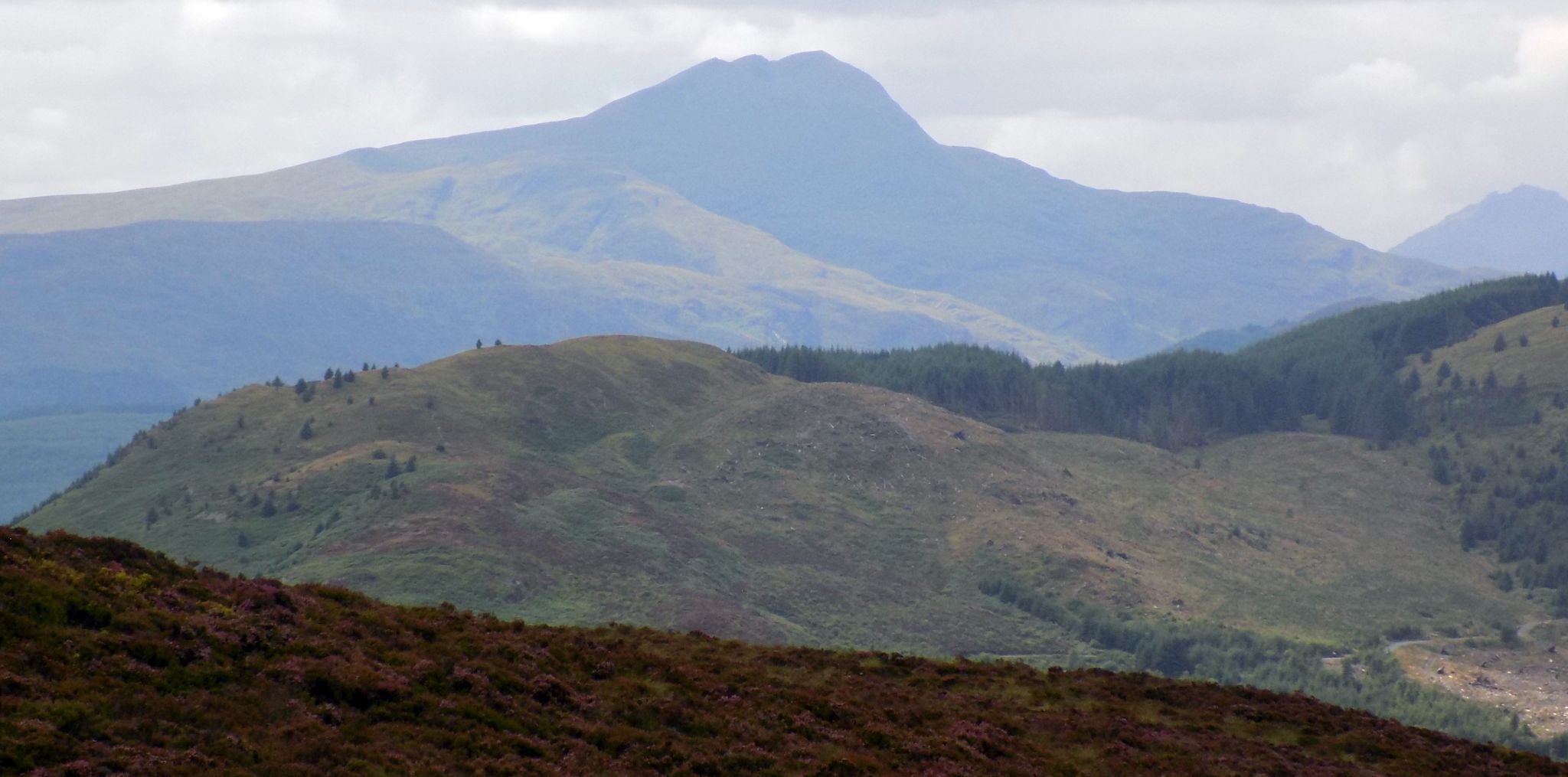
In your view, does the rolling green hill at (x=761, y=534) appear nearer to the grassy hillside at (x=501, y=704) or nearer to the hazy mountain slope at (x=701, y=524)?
the hazy mountain slope at (x=701, y=524)

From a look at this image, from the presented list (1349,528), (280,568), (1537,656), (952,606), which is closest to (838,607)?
(952,606)

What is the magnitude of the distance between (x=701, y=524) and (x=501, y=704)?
125690mm

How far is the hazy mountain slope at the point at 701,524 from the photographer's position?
13388cm

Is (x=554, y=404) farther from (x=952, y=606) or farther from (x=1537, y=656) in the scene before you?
(x=1537, y=656)

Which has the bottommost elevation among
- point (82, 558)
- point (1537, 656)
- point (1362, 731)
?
point (1537, 656)

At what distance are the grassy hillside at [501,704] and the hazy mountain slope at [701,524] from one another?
245ft

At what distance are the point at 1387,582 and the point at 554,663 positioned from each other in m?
158

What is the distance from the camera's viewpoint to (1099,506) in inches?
7466

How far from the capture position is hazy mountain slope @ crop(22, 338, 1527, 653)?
439 feet

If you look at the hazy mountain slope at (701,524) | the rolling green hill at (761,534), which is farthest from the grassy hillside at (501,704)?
the rolling green hill at (761,534)

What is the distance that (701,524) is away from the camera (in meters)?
162

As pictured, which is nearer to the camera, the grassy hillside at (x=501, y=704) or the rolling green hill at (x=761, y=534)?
the grassy hillside at (x=501, y=704)

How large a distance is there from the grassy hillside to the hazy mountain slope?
2944 inches

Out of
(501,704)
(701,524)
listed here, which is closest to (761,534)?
(701,524)
